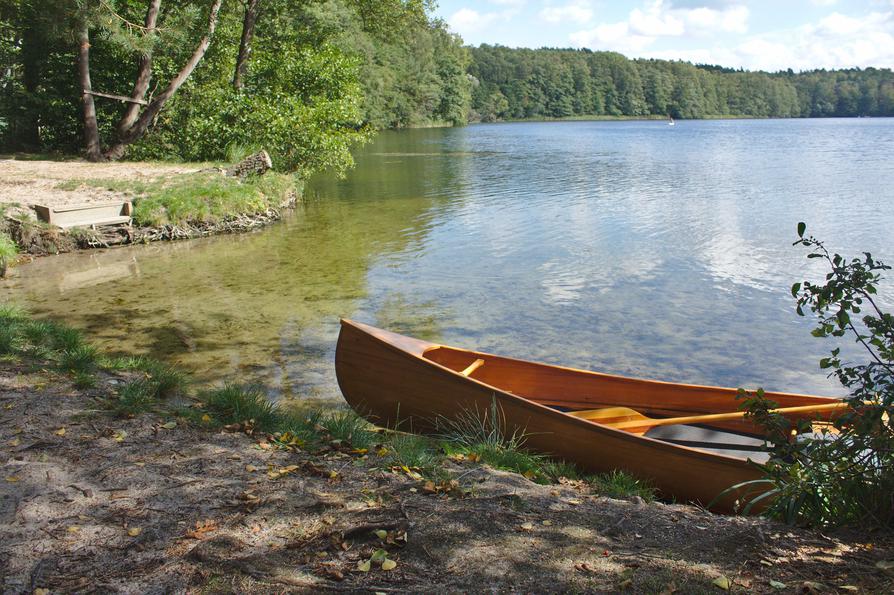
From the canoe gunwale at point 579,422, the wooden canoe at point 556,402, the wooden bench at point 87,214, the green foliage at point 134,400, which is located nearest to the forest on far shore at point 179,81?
the wooden bench at point 87,214

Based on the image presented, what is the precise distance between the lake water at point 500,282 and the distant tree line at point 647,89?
103 metres

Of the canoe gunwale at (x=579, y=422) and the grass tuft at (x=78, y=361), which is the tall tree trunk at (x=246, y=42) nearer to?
the grass tuft at (x=78, y=361)

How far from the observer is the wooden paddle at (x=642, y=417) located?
17.5 feet

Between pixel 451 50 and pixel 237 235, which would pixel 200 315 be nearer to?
pixel 237 235

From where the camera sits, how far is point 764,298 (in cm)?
1162

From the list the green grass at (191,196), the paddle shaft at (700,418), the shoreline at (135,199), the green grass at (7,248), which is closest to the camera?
the paddle shaft at (700,418)

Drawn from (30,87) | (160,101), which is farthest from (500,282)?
(30,87)

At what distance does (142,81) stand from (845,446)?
848 inches

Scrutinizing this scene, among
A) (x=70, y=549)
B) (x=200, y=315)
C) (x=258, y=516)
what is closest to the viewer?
(x=70, y=549)

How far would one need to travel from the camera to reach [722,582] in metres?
3.12

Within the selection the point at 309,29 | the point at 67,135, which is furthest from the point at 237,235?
the point at 309,29

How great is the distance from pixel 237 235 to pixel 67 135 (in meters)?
8.79

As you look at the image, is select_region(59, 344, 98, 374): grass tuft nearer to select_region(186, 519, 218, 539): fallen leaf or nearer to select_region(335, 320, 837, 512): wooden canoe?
select_region(335, 320, 837, 512): wooden canoe

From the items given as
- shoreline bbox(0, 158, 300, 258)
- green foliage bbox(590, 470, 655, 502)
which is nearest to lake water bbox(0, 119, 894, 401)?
shoreline bbox(0, 158, 300, 258)
